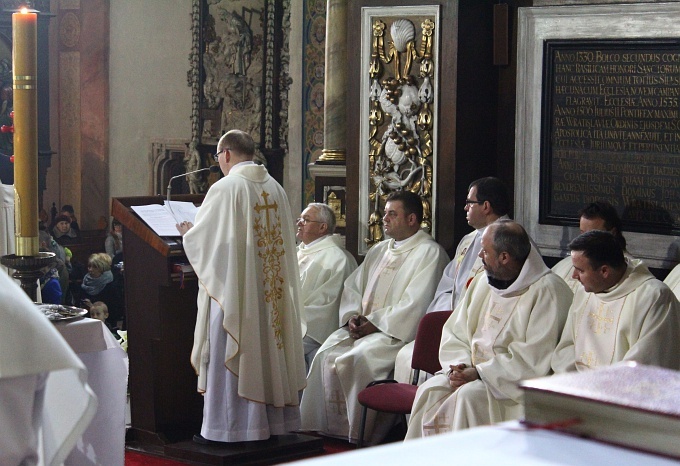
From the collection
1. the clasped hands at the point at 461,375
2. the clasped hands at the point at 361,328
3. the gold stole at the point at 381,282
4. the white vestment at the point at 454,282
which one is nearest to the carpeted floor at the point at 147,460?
the white vestment at the point at 454,282

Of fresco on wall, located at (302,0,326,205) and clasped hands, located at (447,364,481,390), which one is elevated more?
fresco on wall, located at (302,0,326,205)

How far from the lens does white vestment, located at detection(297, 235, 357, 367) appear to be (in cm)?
723

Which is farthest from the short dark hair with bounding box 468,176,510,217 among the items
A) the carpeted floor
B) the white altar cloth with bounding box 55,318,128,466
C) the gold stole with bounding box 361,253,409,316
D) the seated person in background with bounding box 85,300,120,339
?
the seated person in background with bounding box 85,300,120,339

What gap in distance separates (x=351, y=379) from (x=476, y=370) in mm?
1411

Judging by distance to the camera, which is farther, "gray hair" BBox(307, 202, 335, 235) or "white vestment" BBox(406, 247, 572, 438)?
"gray hair" BBox(307, 202, 335, 235)

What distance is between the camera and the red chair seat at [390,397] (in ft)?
18.4

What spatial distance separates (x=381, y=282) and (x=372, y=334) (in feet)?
1.22

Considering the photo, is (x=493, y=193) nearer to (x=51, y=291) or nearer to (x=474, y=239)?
(x=474, y=239)

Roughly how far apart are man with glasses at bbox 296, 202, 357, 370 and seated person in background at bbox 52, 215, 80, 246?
6.07m

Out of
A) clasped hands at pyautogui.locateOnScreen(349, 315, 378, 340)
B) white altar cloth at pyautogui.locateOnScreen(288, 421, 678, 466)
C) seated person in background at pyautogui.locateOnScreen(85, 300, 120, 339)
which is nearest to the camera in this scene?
white altar cloth at pyautogui.locateOnScreen(288, 421, 678, 466)

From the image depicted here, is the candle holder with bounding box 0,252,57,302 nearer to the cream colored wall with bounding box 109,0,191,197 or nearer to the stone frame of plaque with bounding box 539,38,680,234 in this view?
the stone frame of plaque with bounding box 539,38,680,234

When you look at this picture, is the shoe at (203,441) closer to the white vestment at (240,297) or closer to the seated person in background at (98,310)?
the white vestment at (240,297)

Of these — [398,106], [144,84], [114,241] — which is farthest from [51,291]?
[144,84]

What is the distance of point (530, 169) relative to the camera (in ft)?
24.0
